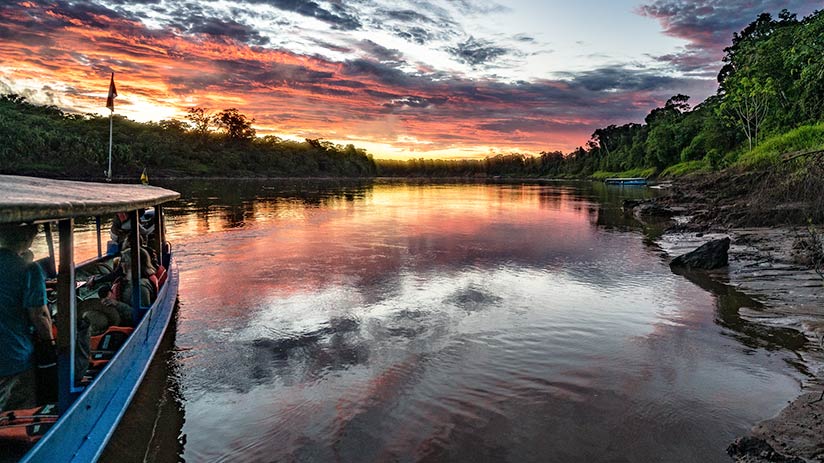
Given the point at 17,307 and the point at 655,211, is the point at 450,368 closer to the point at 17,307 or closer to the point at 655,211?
the point at 17,307

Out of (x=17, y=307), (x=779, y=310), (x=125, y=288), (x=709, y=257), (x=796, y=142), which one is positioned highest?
(x=796, y=142)

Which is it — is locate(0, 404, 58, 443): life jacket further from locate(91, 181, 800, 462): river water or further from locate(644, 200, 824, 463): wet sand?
locate(644, 200, 824, 463): wet sand

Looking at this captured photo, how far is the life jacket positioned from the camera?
4.31 m

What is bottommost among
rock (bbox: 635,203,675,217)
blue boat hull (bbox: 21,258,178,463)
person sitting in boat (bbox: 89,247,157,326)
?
blue boat hull (bbox: 21,258,178,463)

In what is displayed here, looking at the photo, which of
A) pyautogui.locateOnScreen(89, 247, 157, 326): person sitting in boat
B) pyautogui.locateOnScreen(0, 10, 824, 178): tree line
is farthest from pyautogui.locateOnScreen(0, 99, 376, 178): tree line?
pyautogui.locateOnScreen(89, 247, 157, 326): person sitting in boat

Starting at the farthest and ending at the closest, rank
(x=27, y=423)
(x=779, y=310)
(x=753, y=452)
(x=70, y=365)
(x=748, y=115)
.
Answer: (x=748, y=115)
(x=779, y=310)
(x=753, y=452)
(x=70, y=365)
(x=27, y=423)

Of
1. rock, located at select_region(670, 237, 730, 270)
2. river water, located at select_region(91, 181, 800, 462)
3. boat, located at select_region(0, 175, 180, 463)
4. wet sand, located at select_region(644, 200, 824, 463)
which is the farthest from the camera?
rock, located at select_region(670, 237, 730, 270)

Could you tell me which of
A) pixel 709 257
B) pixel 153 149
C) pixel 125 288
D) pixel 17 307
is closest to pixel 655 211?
pixel 709 257

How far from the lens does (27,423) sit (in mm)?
4574

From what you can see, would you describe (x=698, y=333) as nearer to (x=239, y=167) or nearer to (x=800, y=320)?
(x=800, y=320)

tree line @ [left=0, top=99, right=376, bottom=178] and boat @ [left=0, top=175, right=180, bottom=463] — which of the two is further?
tree line @ [left=0, top=99, right=376, bottom=178]

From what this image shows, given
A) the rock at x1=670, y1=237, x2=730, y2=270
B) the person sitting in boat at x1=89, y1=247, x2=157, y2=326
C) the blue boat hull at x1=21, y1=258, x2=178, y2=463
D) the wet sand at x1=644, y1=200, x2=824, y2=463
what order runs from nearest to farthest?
the blue boat hull at x1=21, y1=258, x2=178, y2=463, the wet sand at x1=644, y1=200, x2=824, y2=463, the person sitting in boat at x1=89, y1=247, x2=157, y2=326, the rock at x1=670, y1=237, x2=730, y2=270

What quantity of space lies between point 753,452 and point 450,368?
4.27m

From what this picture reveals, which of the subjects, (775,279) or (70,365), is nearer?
(70,365)
